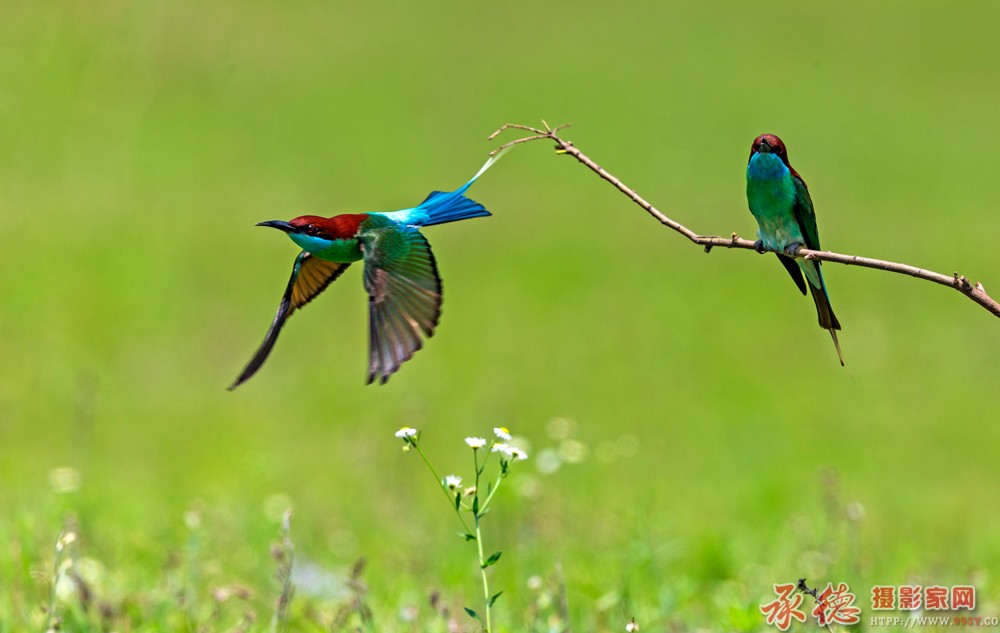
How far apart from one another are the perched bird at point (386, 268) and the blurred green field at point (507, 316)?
1562 millimetres

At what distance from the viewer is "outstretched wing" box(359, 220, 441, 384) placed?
219 centimetres

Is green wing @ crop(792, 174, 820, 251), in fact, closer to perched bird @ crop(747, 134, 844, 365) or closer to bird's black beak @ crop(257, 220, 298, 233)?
perched bird @ crop(747, 134, 844, 365)

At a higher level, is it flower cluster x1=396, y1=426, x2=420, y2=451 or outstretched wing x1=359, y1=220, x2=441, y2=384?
outstretched wing x1=359, y1=220, x2=441, y2=384

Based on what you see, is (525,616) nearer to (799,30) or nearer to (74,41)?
(74,41)

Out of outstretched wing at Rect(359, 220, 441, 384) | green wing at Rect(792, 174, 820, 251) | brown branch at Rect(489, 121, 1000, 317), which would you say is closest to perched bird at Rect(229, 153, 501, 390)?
outstretched wing at Rect(359, 220, 441, 384)

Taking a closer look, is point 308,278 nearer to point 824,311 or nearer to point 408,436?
point 408,436

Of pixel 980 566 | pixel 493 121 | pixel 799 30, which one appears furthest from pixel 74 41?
pixel 980 566

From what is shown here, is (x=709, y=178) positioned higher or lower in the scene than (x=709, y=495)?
higher

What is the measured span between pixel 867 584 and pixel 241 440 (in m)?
4.69

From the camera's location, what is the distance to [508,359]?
9.69m

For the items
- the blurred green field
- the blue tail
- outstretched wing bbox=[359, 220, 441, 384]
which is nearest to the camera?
outstretched wing bbox=[359, 220, 441, 384]

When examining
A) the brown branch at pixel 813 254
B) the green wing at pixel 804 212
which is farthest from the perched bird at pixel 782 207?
the brown branch at pixel 813 254

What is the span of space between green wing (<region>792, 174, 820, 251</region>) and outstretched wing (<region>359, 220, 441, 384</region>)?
1.01 meters

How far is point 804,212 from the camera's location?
299 centimetres
